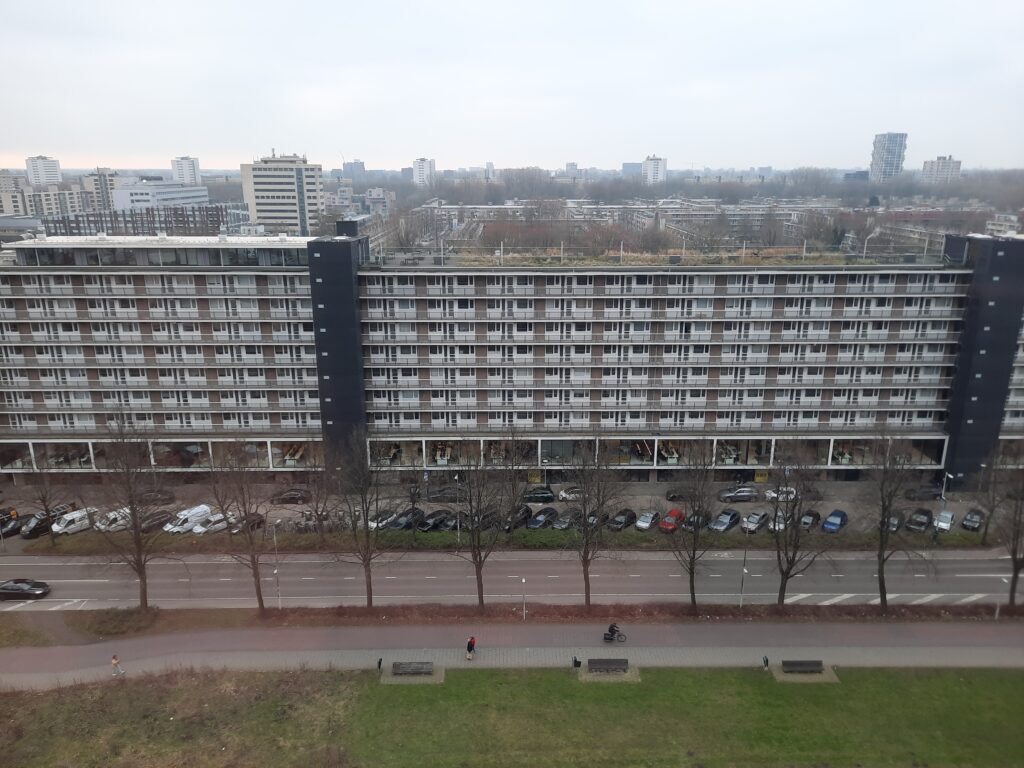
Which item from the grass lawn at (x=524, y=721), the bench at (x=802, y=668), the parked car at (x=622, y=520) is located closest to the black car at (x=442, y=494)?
the parked car at (x=622, y=520)

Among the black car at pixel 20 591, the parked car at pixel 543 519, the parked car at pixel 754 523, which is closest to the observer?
the black car at pixel 20 591

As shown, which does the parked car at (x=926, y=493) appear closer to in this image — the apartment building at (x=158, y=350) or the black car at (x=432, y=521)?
the black car at (x=432, y=521)

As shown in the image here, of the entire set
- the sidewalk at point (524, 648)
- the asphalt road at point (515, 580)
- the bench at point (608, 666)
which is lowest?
the asphalt road at point (515, 580)

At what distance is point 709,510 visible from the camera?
44.4 meters

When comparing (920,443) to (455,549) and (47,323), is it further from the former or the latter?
(47,323)

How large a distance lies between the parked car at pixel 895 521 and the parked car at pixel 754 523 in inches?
297

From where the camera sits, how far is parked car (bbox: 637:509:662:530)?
4816 centimetres

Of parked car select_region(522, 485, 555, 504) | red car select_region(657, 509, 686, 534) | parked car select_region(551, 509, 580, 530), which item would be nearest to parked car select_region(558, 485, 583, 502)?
parked car select_region(522, 485, 555, 504)

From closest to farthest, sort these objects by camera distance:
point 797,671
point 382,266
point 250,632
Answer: point 797,671
point 250,632
point 382,266

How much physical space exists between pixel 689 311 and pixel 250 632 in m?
36.4

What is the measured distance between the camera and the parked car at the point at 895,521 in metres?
39.8

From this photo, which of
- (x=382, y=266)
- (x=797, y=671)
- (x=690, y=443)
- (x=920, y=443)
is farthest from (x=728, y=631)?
(x=382, y=266)

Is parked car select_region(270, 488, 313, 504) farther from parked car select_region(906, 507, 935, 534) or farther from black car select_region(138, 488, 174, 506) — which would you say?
parked car select_region(906, 507, 935, 534)

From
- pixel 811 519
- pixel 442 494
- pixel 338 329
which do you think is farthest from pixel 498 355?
pixel 811 519
